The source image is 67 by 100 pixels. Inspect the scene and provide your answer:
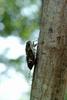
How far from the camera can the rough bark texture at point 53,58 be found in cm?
209

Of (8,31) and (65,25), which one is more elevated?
(8,31)

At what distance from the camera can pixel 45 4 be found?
215cm

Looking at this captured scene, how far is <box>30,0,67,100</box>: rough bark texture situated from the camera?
2.09 metres

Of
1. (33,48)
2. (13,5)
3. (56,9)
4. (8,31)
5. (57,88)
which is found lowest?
(57,88)

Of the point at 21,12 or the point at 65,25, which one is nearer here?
the point at 65,25

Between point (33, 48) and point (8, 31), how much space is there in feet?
10.7

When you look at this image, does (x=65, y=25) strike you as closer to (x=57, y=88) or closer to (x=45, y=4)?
(x=45, y=4)

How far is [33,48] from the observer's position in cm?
232

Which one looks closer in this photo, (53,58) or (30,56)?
(53,58)

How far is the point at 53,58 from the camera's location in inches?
82.3

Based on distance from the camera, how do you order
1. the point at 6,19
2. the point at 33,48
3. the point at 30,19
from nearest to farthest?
the point at 33,48 → the point at 6,19 → the point at 30,19

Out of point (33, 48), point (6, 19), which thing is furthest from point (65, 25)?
point (6, 19)

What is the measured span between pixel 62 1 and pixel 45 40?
0.77 feet

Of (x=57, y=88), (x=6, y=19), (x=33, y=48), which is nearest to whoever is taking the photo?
(x=57, y=88)
